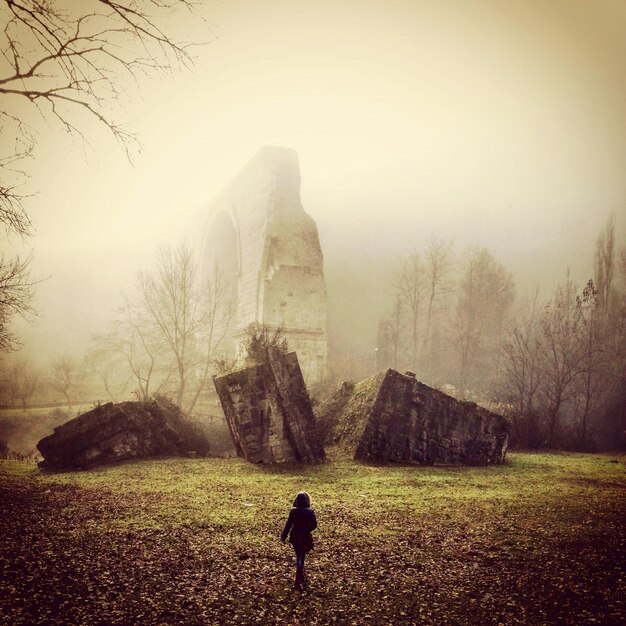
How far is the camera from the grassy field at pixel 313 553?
134 inches

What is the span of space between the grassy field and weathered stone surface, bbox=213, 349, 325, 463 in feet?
4.52

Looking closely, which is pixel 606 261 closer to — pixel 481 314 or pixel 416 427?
pixel 481 314

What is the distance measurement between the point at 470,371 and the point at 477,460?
19.6 m

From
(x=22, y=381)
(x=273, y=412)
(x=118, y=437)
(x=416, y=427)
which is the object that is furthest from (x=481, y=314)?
(x=22, y=381)

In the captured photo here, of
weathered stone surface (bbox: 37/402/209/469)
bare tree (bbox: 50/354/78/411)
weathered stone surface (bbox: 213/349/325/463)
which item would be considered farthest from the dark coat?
bare tree (bbox: 50/354/78/411)

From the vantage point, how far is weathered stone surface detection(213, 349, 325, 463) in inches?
360

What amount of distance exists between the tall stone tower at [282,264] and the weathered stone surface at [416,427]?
9315 mm

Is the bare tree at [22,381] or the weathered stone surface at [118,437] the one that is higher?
the bare tree at [22,381]

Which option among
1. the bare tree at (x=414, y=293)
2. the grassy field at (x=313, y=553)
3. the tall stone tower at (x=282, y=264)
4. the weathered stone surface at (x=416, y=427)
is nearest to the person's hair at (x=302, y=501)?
the grassy field at (x=313, y=553)

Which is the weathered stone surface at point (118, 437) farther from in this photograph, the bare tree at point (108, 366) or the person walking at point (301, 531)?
the bare tree at point (108, 366)

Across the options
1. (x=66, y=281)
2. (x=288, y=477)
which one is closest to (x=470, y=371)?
(x=288, y=477)

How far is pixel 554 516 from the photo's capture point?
19.5 feet

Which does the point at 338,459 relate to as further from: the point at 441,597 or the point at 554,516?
the point at 441,597

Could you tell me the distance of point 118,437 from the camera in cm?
958
